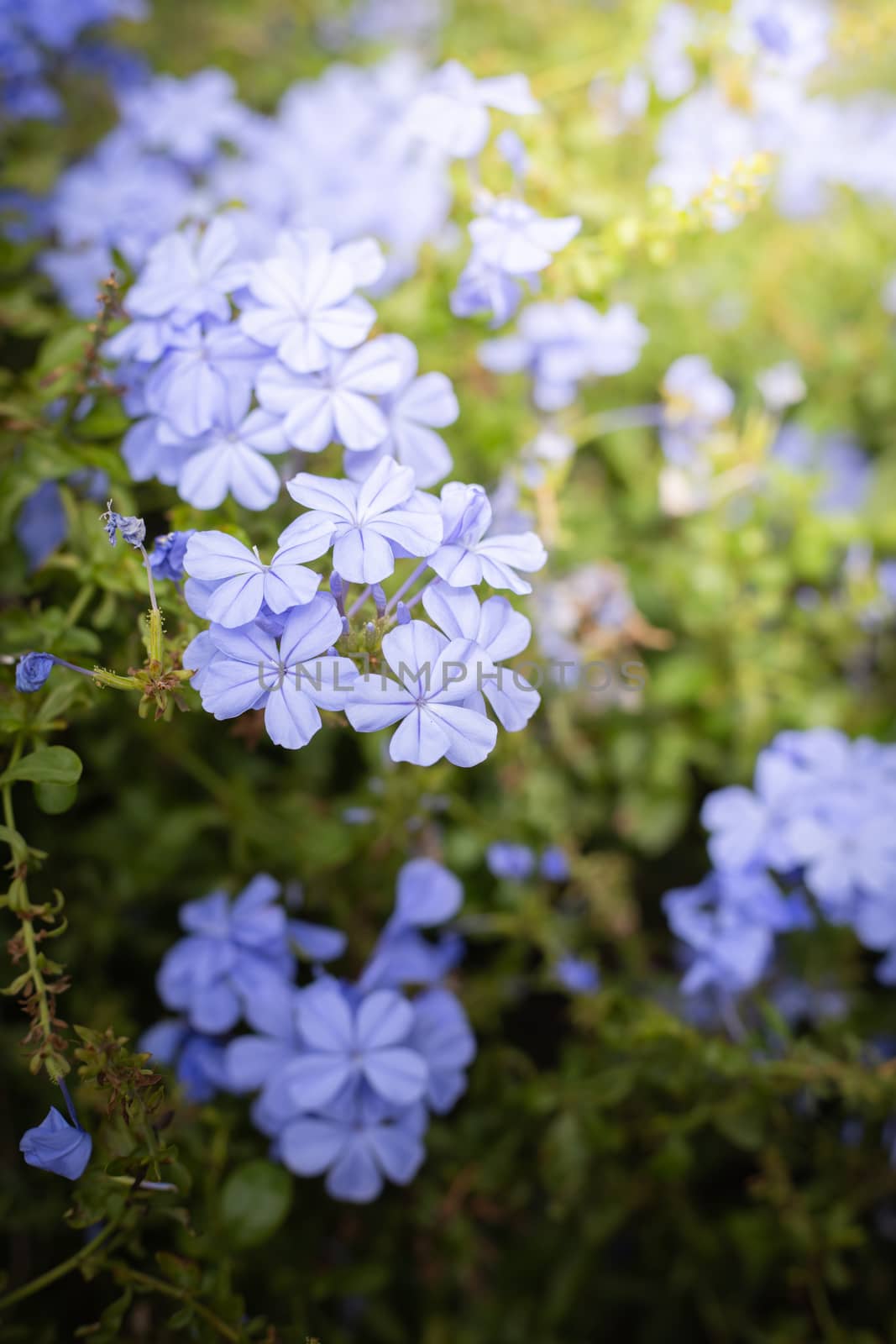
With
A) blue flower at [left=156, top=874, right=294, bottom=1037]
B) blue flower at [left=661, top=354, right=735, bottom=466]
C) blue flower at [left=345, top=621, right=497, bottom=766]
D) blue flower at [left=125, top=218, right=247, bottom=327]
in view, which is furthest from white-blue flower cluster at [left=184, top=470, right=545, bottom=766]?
blue flower at [left=661, top=354, right=735, bottom=466]

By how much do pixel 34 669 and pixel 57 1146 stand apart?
333 millimetres

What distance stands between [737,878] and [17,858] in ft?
2.31

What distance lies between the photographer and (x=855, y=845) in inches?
38.8

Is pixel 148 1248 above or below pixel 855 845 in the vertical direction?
below

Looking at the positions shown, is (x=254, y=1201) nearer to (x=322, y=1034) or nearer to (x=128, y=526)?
(x=322, y=1034)

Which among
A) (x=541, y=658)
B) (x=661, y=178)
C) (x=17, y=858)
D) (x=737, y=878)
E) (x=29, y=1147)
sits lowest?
(x=737, y=878)

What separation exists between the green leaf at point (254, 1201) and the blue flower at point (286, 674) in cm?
49

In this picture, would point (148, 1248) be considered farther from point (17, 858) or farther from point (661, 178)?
point (661, 178)

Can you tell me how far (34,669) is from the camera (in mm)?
701

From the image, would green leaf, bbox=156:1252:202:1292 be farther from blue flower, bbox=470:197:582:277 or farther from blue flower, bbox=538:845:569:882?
blue flower, bbox=470:197:582:277

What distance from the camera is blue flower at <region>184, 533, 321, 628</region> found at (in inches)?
25.8

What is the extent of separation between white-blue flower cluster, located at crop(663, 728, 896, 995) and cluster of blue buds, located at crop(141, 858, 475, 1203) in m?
0.29

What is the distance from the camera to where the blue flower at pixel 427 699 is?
0.65m

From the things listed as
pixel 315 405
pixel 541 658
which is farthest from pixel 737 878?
pixel 315 405
